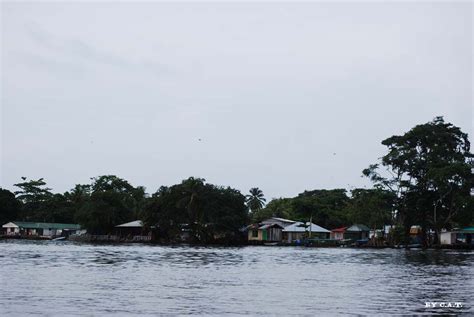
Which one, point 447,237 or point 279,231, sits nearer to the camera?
point 447,237

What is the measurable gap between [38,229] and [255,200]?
50.7m

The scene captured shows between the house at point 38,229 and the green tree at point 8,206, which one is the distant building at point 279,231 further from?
the green tree at point 8,206

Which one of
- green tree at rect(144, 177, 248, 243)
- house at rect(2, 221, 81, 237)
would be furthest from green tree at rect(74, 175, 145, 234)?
house at rect(2, 221, 81, 237)

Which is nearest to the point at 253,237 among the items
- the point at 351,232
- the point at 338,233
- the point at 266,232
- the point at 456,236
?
the point at 266,232

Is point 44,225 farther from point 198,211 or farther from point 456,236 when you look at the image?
point 456,236

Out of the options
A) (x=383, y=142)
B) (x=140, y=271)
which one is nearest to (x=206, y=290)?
(x=140, y=271)

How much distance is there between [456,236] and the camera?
87.4 metres

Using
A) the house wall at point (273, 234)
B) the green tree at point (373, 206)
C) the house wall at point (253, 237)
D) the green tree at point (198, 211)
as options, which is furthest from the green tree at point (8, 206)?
the green tree at point (373, 206)

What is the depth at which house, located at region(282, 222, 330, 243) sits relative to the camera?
9744 centimetres

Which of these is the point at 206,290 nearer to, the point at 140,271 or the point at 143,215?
the point at 140,271

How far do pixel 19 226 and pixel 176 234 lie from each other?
143 ft

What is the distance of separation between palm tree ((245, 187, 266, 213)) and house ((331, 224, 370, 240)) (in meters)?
42.1

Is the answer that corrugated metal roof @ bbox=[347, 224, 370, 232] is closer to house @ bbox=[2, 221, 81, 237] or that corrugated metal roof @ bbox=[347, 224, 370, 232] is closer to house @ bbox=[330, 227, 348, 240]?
house @ bbox=[330, 227, 348, 240]

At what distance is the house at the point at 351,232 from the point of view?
4006 inches
